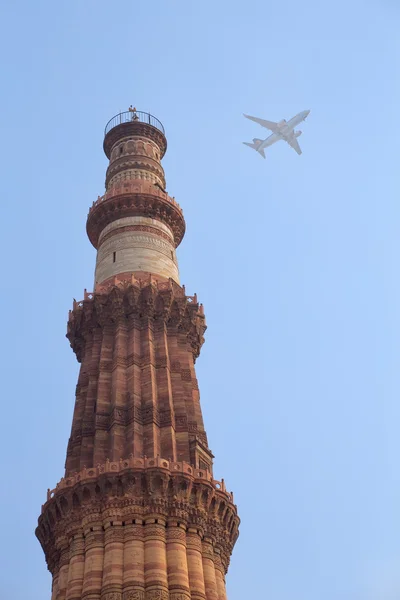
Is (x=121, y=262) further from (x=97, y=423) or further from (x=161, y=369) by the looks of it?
(x=97, y=423)

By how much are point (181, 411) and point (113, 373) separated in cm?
350

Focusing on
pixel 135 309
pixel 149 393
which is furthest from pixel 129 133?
pixel 149 393

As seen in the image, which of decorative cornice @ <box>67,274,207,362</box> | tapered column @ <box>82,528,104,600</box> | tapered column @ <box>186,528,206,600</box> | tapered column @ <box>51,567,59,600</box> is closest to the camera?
tapered column @ <box>82,528,104,600</box>

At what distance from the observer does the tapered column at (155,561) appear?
23.6 metres

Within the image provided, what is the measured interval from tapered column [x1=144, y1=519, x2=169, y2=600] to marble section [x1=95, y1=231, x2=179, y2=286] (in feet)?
48.1

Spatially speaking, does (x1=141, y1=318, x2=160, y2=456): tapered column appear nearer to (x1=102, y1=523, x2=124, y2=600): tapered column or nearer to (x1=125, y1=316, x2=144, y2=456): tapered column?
(x1=125, y1=316, x2=144, y2=456): tapered column

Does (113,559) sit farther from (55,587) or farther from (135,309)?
(135,309)

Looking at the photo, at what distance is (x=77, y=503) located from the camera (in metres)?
26.5

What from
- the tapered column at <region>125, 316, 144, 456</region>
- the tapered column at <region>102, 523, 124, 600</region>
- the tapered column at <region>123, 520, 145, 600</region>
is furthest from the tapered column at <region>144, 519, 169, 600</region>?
the tapered column at <region>125, 316, 144, 456</region>

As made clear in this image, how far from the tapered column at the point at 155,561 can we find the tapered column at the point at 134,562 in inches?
6.6

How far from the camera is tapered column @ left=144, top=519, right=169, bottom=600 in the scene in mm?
23609

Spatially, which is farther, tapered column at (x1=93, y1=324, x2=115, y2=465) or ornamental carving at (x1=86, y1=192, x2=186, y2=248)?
ornamental carving at (x1=86, y1=192, x2=186, y2=248)

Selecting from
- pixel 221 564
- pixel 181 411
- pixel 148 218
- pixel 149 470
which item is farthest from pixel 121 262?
pixel 221 564

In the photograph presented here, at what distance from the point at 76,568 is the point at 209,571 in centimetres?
463
